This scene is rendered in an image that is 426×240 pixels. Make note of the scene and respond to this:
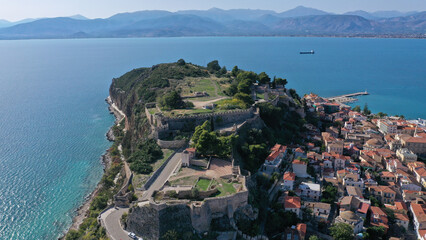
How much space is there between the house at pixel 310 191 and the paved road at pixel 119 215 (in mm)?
12405

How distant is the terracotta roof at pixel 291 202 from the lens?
93.5 feet

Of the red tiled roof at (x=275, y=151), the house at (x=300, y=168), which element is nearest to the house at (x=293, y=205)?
the house at (x=300, y=168)

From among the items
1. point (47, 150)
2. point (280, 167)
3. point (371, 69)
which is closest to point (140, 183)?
point (280, 167)

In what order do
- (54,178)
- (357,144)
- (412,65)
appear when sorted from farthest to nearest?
(412,65) → (357,144) → (54,178)

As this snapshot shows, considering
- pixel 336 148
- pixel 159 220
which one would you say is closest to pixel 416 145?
pixel 336 148

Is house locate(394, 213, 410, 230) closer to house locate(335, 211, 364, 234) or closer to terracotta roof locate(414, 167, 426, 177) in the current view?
house locate(335, 211, 364, 234)

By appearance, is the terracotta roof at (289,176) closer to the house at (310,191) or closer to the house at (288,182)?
the house at (288,182)

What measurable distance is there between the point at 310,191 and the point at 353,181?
546cm

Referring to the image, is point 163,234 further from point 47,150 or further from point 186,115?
point 47,150

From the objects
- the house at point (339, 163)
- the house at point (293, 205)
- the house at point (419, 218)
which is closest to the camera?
the house at point (419, 218)

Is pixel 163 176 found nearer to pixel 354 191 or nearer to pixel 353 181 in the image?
pixel 354 191

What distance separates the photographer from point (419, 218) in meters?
28.6

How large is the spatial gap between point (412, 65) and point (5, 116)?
144 m

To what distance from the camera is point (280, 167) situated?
3416cm
